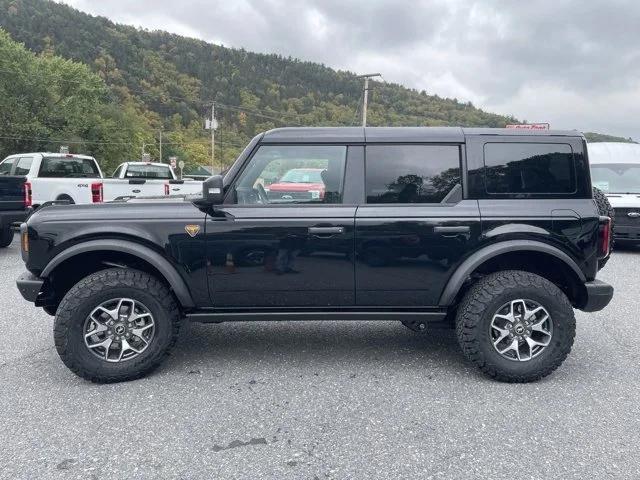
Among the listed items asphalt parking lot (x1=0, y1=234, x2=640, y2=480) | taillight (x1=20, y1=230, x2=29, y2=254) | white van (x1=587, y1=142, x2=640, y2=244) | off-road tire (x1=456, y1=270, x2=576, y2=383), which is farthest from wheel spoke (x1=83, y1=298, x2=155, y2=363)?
white van (x1=587, y1=142, x2=640, y2=244)

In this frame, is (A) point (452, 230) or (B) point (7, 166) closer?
(A) point (452, 230)

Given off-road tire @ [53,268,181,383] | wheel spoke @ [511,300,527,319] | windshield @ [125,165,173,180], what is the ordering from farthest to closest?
1. windshield @ [125,165,173,180]
2. wheel spoke @ [511,300,527,319]
3. off-road tire @ [53,268,181,383]

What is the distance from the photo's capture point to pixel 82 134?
46531 mm

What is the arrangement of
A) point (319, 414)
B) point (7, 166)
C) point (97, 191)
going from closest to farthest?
point (319, 414), point (97, 191), point (7, 166)

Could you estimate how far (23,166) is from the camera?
39.9 ft

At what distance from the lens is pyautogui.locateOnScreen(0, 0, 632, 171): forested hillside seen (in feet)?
133

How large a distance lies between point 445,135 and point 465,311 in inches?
51.2

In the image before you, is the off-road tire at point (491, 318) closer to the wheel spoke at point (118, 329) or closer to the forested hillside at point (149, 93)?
the wheel spoke at point (118, 329)

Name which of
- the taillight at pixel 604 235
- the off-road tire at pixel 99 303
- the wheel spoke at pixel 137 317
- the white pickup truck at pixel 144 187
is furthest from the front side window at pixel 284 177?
the white pickup truck at pixel 144 187

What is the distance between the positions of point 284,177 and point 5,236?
8.08 m

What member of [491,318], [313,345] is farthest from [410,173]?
[313,345]

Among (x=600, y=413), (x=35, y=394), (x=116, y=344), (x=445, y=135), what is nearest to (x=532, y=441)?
(x=600, y=413)

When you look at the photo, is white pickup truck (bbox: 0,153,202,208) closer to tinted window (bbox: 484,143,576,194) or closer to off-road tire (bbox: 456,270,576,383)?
tinted window (bbox: 484,143,576,194)

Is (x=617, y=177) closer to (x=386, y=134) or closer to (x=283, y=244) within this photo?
(x=386, y=134)
